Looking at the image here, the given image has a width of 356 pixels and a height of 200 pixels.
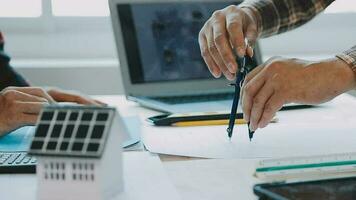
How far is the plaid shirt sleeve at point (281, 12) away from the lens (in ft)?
4.20

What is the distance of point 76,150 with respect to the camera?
584 mm

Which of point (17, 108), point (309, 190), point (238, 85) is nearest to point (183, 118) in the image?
point (238, 85)

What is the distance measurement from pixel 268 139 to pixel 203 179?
0.80 feet

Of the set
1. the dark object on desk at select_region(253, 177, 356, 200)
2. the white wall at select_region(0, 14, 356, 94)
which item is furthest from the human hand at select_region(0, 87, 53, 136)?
the white wall at select_region(0, 14, 356, 94)

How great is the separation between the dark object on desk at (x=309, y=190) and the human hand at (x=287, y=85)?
269 millimetres

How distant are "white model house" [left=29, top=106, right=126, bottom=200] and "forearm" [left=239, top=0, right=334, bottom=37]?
0.72 m

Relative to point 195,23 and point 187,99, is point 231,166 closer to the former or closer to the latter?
point 187,99

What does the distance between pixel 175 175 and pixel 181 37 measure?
660mm

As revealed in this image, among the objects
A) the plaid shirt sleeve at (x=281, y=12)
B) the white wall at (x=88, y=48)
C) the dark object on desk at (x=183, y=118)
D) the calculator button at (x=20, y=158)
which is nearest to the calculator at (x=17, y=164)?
the calculator button at (x=20, y=158)

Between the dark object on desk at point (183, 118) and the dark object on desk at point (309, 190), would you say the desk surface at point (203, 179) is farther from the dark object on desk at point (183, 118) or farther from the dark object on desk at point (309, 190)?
the dark object on desk at point (183, 118)

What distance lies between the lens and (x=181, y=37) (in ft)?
4.51

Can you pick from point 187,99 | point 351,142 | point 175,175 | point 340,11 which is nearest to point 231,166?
point 175,175

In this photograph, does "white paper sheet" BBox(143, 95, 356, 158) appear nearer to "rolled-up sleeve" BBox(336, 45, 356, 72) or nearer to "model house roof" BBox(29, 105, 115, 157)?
"rolled-up sleeve" BBox(336, 45, 356, 72)

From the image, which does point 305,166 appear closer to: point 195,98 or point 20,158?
point 20,158
